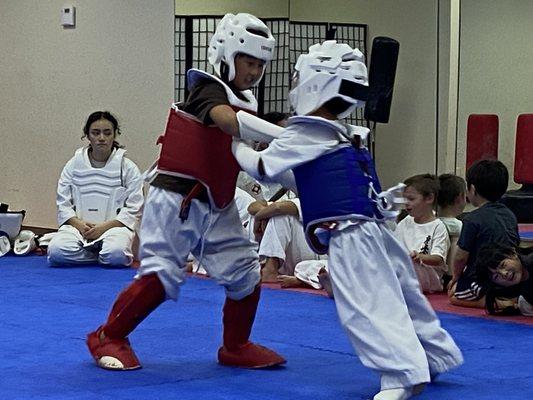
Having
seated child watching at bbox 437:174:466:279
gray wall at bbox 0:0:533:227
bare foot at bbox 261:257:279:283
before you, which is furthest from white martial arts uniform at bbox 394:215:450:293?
gray wall at bbox 0:0:533:227

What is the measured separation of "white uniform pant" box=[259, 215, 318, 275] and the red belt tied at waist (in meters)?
2.69

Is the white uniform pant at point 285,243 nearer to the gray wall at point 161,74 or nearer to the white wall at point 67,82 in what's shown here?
the gray wall at point 161,74

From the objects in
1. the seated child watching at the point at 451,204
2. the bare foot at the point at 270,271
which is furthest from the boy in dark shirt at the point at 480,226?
the bare foot at the point at 270,271

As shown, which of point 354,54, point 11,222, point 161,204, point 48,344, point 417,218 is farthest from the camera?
point 11,222

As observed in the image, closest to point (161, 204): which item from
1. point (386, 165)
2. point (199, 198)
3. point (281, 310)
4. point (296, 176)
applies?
point (199, 198)

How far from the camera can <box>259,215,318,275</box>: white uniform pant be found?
6.80 m

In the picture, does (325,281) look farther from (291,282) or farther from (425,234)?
(425,234)

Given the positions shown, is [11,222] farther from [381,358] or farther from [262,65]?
[381,358]

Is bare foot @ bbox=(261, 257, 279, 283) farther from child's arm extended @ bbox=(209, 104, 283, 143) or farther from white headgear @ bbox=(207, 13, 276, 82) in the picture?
child's arm extended @ bbox=(209, 104, 283, 143)

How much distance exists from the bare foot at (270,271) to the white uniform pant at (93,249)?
123 centimetres

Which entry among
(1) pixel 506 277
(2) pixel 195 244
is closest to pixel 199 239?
(2) pixel 195 244

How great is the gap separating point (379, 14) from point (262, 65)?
3.78 meters

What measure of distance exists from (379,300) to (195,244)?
894 millimetres

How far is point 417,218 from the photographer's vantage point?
6.54 m
